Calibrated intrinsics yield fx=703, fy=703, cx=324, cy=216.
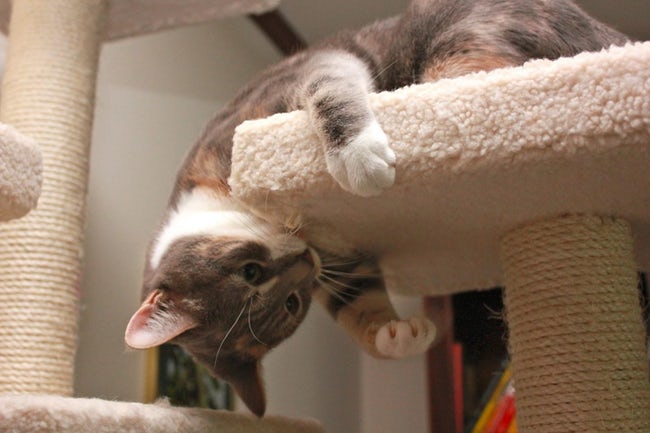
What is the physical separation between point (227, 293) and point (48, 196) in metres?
0.53

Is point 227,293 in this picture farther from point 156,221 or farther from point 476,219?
point 156,221

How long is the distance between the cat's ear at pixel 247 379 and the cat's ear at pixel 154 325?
0.15 meters

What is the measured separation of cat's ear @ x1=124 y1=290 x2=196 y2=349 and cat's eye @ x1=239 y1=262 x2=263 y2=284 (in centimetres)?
10

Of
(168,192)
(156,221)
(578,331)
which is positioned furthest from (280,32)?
(578,331)

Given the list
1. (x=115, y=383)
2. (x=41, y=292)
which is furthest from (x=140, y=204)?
(x=41, y=292)

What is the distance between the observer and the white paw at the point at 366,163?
83 centimetres

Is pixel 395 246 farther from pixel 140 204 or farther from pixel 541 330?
pixel 140 204

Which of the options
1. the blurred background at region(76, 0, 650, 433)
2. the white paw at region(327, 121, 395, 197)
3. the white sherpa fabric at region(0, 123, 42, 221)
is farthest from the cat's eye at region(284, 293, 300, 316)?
the blurred background at region(76, 0, 650, 433)

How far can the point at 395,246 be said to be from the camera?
1.25 metres

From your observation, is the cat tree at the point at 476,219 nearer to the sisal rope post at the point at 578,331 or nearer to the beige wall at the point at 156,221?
the sisal rope post at the point at 578,331

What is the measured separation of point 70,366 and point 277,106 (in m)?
Result: 0.68

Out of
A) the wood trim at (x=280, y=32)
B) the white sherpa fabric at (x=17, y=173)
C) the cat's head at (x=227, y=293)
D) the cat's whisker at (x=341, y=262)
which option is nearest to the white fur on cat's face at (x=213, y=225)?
the cat's head at (x=227, y=293)

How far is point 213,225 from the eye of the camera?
111cm

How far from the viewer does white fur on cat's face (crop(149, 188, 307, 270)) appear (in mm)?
1084
